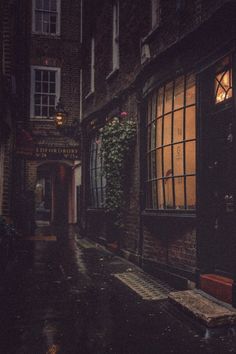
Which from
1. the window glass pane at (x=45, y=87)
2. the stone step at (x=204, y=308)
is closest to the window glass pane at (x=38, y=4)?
the window glass pane at (x=45, y=87)

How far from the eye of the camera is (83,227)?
46.6ft

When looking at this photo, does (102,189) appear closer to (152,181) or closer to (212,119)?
(152,181)

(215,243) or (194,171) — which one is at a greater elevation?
(194,171)

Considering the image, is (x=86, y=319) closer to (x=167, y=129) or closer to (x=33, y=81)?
(x=167, y=129)

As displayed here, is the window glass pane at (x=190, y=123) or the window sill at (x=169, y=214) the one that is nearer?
the window sill at (x=169, y=214)

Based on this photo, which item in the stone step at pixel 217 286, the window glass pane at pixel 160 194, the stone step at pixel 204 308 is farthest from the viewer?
the window glass pane at pixel 160 194

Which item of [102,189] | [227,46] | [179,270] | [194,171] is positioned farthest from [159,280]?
[102,189]

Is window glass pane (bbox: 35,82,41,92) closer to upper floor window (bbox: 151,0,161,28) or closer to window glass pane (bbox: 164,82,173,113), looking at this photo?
upper floor window (bbox: 151,0,161,28)

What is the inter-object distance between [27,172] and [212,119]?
12.9 meters

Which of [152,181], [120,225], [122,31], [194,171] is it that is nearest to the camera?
[194,171]

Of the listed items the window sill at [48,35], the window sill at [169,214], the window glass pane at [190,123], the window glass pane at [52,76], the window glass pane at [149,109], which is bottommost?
the window sill at [169,214]

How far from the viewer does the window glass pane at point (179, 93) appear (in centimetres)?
664

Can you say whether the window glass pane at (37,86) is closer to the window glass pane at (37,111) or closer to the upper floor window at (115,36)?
the window glass pane at (37,111)

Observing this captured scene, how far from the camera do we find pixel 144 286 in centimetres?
634
